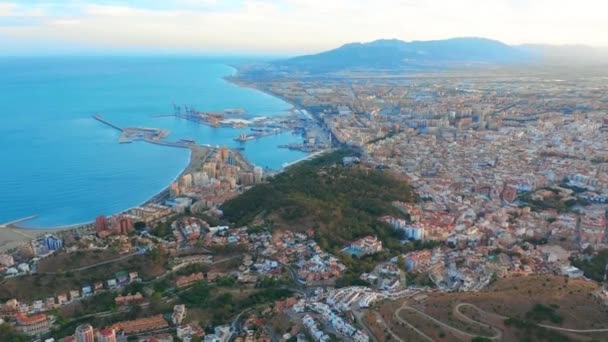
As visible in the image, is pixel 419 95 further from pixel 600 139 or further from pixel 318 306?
pixel 318 306

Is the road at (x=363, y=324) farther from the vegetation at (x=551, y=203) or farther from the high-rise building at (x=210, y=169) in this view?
the high-rise building at (x=210, y=169)

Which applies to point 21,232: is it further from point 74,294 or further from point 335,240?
point 335,240

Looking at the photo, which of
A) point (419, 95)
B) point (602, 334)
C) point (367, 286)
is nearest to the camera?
point (602, 334)

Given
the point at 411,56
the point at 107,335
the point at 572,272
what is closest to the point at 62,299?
the point at 107,335

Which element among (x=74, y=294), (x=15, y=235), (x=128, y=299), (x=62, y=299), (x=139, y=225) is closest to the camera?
(x=128, y=299)

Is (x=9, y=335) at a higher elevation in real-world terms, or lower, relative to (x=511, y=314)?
lower

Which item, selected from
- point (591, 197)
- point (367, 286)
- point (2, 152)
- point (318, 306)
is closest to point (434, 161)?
point (591, 197)

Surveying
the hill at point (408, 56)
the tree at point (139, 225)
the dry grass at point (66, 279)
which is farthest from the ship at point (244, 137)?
the hill at point (408, 56)
